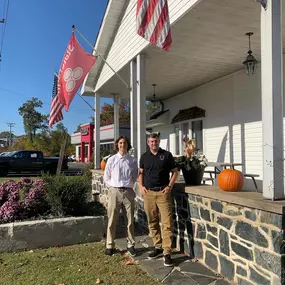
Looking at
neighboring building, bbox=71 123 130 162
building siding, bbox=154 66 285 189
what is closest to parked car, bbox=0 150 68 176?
neighboring building, bbox=71 123 130 162

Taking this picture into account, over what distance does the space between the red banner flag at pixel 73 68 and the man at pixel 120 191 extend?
270 cm

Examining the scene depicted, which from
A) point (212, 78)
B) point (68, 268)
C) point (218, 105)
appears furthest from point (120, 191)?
point (212, 78)

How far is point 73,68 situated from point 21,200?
3.06 m

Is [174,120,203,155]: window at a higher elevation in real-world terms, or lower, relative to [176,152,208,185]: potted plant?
higher

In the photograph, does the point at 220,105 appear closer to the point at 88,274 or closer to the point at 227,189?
the point at 227,189

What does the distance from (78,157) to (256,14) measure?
1760 inches

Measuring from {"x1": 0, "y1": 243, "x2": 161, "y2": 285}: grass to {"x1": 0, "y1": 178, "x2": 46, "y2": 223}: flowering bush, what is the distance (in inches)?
33.8

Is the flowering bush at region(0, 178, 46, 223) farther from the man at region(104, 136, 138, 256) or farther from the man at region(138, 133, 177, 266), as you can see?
the man at region(138, 133, 177, 266)

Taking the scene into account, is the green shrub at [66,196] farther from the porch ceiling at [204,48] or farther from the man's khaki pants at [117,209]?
the porch ceiling at [204,48]

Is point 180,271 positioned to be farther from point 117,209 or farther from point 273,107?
point 273,107

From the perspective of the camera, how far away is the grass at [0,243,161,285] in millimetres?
3830

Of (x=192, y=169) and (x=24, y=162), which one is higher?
(x=192, y=169)

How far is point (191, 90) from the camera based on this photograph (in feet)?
33.3

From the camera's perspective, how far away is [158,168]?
439cm
